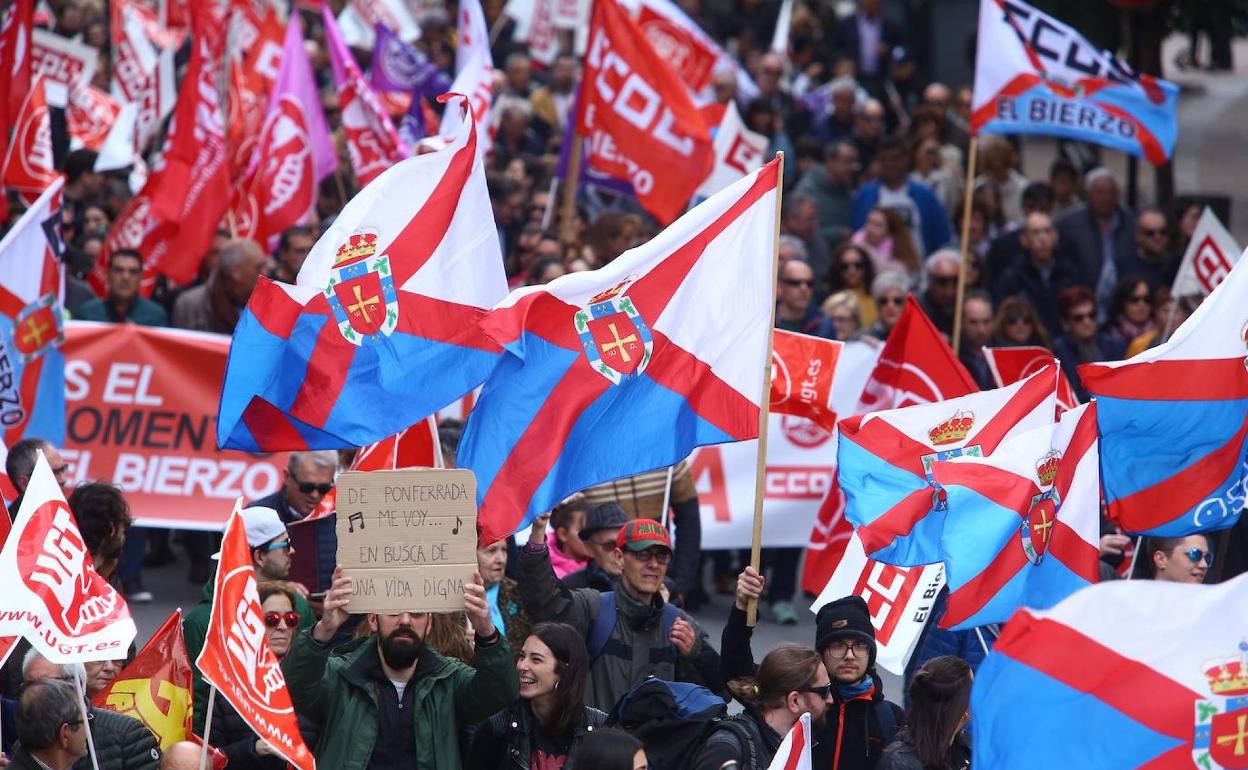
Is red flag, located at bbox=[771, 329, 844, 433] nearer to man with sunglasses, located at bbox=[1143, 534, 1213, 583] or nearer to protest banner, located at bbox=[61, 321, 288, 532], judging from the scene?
man with sunglasses, located at bbox=[1143, 534, 1213, 583]

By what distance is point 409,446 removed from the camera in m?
9.33

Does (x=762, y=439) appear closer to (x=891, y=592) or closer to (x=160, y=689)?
(x=891, y=592)

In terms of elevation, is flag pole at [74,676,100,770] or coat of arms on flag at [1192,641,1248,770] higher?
coat of arms on flag at [1192,641,1248,770]

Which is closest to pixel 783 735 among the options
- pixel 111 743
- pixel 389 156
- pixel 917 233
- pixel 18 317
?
pixel 111 743

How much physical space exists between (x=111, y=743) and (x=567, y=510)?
3080mm

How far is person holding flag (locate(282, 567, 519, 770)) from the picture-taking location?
22.9 ft

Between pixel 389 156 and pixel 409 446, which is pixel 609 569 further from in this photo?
pixel 389 156

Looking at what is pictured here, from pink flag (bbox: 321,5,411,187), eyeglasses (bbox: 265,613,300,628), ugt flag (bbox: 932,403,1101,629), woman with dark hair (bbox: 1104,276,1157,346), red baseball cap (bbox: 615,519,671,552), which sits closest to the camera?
ugt flag (bbox: 932,403,1101,629)

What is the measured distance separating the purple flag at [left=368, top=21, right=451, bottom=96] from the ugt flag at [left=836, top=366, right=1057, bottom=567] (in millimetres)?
8987

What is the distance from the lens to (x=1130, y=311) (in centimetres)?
1359

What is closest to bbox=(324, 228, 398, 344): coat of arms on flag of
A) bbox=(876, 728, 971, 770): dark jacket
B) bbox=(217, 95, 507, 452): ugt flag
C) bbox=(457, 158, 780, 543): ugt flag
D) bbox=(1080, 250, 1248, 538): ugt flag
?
bbox=(217, 95, 507, 452): ugt flag

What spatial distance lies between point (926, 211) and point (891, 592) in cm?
846

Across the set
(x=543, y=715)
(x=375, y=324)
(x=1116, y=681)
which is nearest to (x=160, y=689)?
(x=543, y=715)

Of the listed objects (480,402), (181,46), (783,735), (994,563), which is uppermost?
(181,46)
